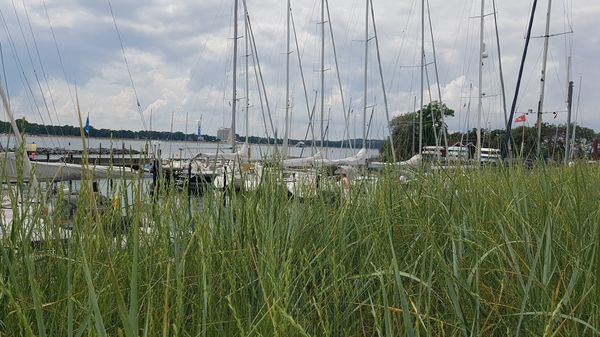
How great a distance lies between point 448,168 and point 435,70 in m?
18.9

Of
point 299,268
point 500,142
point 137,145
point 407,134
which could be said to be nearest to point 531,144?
point 500,142

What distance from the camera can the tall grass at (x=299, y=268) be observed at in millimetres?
1360

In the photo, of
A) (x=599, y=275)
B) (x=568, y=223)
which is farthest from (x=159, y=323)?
(x=568, y=223)

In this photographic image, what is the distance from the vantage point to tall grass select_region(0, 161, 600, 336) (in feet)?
4.46

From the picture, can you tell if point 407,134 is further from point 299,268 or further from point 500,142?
point 299,268

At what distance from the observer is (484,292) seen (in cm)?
183

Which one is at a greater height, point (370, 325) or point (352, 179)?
point (352, 179)

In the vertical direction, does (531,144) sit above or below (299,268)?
above


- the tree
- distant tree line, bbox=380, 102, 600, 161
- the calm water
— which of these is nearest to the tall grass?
the calm water

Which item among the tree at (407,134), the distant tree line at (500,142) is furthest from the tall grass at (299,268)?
the tree at (407,134)

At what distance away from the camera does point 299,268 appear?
6.56ft

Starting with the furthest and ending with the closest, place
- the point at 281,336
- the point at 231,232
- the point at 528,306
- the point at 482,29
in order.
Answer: the point at 482,29, the point at 231,232, the point at 528,306, the point at 281,336

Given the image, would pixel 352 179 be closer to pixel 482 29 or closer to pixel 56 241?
pixel 56 241

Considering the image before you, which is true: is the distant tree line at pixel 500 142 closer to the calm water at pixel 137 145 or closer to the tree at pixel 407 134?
the tree at pixel 407 134
